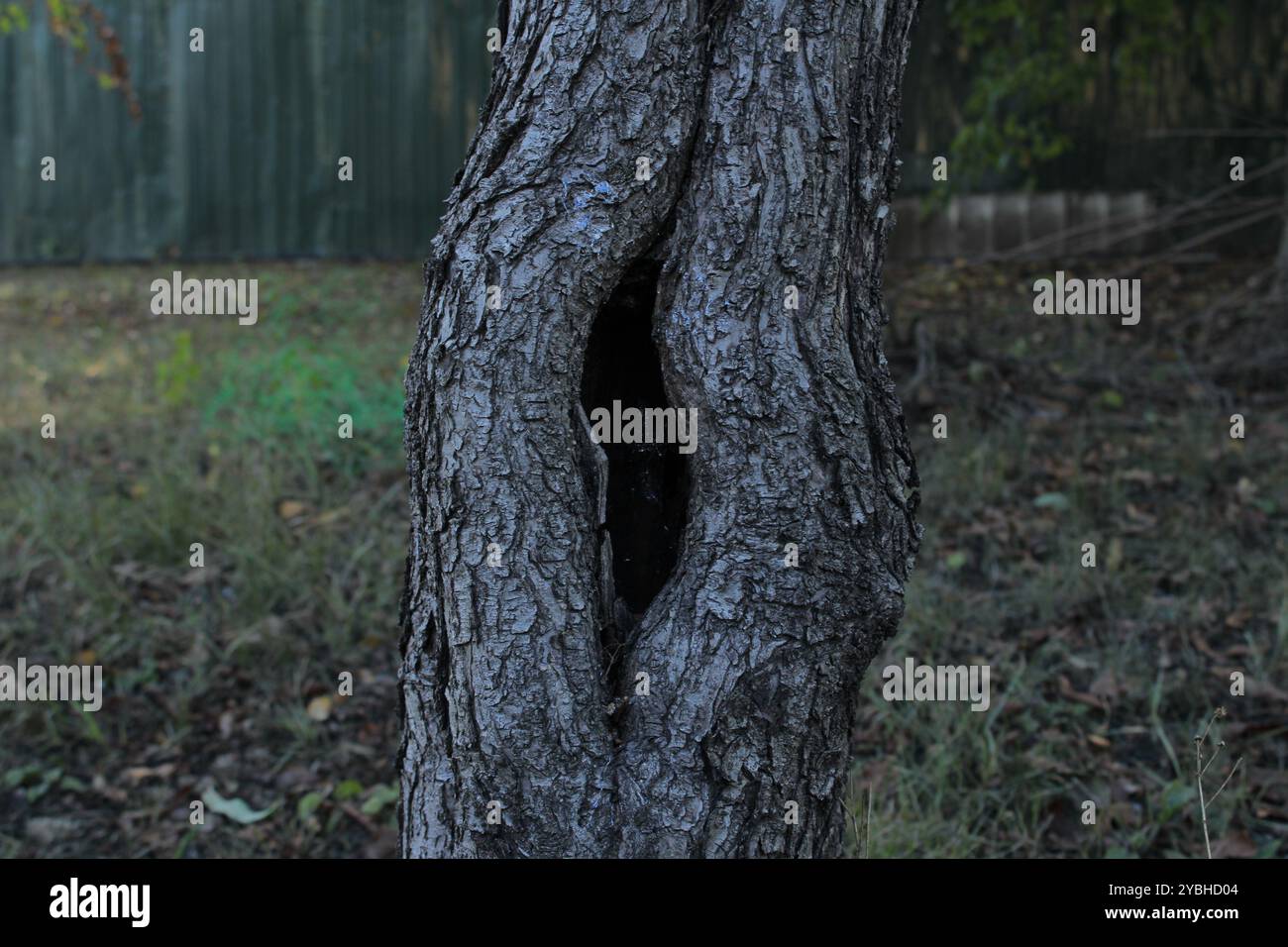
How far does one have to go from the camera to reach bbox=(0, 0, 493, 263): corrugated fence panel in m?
9.48

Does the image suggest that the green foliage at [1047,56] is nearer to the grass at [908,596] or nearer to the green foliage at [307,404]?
the grass at [908,596]

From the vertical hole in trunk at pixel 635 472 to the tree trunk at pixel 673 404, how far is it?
21cm

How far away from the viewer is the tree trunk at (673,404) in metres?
2.04

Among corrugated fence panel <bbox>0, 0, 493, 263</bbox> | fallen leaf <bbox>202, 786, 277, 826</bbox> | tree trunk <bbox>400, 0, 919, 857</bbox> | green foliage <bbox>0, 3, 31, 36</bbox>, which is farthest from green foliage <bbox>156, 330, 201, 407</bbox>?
tree trunk <bbox>400, 0, 919, 857</bbox>

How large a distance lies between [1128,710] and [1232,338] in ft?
11.7

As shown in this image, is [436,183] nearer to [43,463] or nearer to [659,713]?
[43,463]

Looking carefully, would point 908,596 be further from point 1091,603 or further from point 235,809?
point 235,809

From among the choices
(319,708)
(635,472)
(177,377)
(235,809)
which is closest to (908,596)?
(319,708)

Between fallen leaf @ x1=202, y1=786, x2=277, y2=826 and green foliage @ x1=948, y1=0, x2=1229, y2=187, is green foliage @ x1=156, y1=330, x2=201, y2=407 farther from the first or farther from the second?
green foliage @ x1=948, y1=0, x2=1229, y2=187

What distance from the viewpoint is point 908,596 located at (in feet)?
14.2

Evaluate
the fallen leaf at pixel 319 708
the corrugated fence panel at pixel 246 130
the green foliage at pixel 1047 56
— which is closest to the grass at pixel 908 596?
the fallen leaf at pixel 319 708

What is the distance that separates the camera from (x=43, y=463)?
5.29 m

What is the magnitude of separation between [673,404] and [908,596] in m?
2.42

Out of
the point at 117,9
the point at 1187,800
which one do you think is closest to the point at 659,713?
the point at 1187,800
